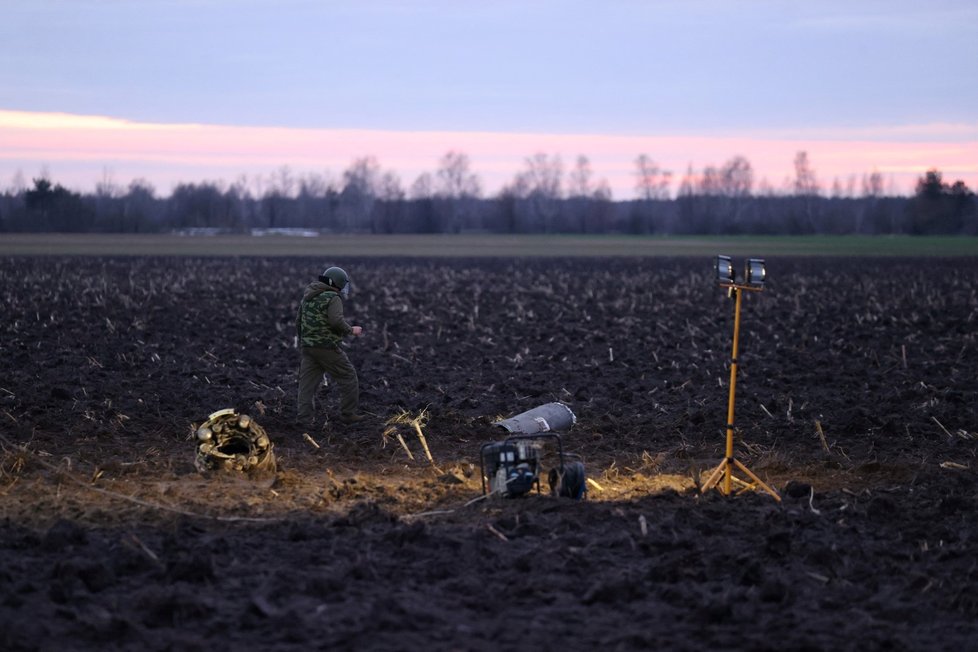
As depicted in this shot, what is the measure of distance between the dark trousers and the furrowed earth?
0.31 meters

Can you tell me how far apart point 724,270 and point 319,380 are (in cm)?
558

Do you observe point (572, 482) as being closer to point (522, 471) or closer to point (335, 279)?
point (522, 471)

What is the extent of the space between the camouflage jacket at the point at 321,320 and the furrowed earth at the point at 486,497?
1010 millimetres

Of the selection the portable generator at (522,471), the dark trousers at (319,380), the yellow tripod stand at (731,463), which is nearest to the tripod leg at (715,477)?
the yellow tripod stand at (731,463)

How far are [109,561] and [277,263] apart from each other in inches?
1941

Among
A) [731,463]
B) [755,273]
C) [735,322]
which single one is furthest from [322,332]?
[755,273]

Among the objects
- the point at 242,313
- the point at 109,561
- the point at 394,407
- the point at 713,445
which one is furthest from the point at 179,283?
the point at 109,561

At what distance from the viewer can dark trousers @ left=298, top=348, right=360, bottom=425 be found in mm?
13438

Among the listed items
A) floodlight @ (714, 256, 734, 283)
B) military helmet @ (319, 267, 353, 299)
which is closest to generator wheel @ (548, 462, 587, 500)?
floodlight @ (714, 256, 734, 283)

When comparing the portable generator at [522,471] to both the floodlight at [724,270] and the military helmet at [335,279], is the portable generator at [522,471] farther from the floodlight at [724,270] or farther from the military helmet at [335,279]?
the military helmet at [335,279]

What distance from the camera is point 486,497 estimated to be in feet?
31.8

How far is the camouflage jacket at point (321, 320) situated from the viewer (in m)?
13.3

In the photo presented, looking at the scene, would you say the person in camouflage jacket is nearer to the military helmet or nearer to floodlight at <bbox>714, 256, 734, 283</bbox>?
the military helmet

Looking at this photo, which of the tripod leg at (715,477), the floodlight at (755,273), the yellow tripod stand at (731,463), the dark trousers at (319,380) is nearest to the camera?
the floodlight at (755,273)
